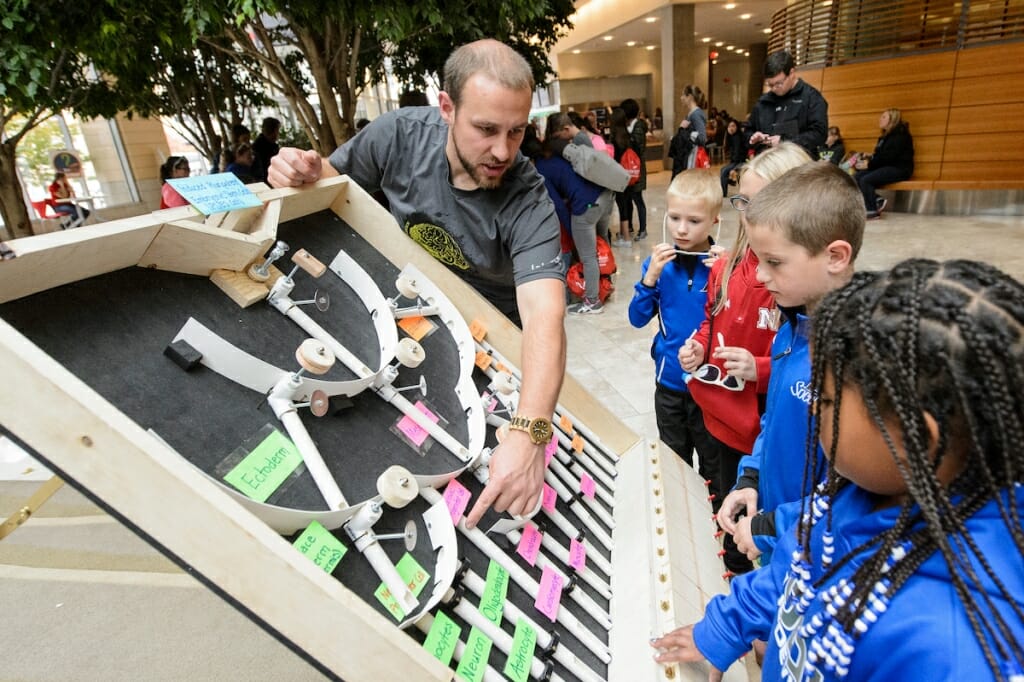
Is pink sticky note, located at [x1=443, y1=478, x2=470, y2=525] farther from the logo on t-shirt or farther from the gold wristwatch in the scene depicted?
the logo on t-shirt

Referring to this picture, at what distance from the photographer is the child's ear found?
1.29m

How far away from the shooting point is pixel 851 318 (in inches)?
26.8

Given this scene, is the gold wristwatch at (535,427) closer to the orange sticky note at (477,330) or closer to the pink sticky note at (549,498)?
the pink sticky note at (549,498)

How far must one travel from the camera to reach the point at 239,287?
120 centimetres

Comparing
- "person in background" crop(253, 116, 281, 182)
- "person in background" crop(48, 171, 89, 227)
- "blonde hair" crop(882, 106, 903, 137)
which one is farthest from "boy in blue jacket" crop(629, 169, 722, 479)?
"person in background" crop(48, 171, 89, 227)

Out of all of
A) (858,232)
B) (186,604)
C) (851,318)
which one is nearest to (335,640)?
(851,318)

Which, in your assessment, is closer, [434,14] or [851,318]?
[851,318]

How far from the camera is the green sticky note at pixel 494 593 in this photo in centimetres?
100

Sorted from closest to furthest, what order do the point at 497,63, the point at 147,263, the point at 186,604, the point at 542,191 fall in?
the point at 147,263 < the point at 497,63 < the point at 542,191 < the point at 186,604

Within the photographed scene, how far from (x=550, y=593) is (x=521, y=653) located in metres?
0.15

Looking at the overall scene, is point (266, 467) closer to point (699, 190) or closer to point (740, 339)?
point (740, 339)

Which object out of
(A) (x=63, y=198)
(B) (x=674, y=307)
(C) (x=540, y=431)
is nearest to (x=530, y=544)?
(C) (x=540, y=431)

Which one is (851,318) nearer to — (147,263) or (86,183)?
(147,263)

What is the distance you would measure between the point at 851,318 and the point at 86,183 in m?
15.6
